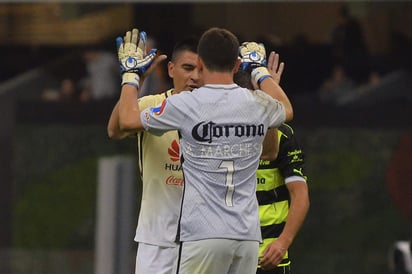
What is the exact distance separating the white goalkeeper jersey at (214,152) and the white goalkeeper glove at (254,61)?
375 millimetres

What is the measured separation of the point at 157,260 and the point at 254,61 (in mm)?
1260

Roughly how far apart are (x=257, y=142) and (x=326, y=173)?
791 cm

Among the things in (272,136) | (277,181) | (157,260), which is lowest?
(157,260)

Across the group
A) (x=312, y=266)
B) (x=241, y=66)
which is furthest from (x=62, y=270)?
(x=241, y=66)

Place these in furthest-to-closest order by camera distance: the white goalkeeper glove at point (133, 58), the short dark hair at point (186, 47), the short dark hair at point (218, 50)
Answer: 1. the short dark hair at point (186, 47)
2. the white goalkeeper glove at point (133, 58)
3. the short dark hair at point (218, 50)

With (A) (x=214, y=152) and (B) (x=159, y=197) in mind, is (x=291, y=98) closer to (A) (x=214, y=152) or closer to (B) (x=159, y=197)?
(B) (x=159, y=197)

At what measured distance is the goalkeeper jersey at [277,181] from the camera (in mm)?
6941

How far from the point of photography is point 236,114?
5.90 m

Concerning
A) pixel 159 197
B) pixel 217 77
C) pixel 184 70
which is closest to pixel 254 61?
pixel 217 77

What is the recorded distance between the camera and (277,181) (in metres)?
7.04

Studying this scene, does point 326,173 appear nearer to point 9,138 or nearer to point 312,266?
point 312,266

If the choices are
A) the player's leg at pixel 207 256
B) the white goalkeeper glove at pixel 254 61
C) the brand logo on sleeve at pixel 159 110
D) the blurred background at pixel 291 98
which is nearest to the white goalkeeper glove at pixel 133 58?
the brand logo on sleeve at pixel 159 110

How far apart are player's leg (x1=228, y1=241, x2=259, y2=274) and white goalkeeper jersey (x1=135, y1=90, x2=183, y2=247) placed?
2.72ft

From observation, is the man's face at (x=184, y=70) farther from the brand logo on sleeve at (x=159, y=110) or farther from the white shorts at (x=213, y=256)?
the white shorts at (x=213, y=256)
